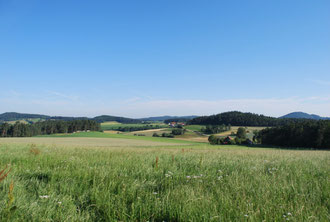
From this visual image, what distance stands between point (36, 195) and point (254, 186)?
3502 millimetres

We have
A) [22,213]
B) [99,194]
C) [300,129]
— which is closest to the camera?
[22,213]

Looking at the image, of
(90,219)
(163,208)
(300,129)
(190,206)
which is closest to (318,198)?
(190,206)

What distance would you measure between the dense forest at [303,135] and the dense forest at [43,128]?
104 meters

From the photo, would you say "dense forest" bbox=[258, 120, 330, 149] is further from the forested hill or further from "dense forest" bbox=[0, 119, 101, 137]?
"dense forest" bbox=[0, 119, 101, 137]

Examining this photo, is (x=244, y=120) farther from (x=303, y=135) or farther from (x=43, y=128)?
(x=43, y=128)

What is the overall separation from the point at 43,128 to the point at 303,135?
129604 mm

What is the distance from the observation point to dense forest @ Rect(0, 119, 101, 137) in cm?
10300

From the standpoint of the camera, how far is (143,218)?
236 cm

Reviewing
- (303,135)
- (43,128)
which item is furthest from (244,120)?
(43,128)

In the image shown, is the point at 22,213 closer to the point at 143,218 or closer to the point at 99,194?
the point at 99,194

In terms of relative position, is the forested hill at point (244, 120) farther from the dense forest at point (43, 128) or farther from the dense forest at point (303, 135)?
the dense forest at point (43, 128)

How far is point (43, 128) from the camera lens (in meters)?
118

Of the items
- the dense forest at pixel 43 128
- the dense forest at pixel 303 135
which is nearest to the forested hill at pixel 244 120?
the dense forest at pixel 303 135

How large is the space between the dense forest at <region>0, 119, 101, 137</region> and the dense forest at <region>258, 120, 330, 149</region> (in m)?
104
